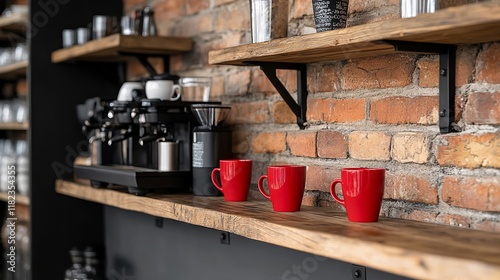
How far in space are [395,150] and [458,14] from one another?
515mm

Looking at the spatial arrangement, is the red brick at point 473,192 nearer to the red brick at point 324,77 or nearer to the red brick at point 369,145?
the red brick at point 369,145

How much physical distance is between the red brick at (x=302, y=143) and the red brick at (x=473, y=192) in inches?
18.7

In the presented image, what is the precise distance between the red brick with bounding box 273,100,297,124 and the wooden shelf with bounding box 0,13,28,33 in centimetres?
176

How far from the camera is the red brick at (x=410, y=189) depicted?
155 cm

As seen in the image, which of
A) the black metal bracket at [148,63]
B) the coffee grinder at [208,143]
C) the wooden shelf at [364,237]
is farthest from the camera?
the black metal bracket at [148,63]

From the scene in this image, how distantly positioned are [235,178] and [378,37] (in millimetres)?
738

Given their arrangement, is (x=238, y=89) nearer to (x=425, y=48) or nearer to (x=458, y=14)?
(x=425, y=48)

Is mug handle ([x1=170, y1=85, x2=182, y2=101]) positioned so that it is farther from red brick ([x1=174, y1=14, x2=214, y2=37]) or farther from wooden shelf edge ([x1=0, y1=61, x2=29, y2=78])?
wooden shelf edge ([x1=0, y1=61, x2=29, y2=78])

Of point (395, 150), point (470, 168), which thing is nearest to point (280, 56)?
point (395, 150)

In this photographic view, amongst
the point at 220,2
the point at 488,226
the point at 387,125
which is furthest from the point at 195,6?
the point at 488,226

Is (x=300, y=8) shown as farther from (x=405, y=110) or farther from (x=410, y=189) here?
(x=410, y=189)

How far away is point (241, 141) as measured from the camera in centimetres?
224

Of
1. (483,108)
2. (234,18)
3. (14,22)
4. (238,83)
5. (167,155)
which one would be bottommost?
(167,155)

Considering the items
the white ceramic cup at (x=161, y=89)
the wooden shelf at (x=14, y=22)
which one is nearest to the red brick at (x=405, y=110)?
the white ceramic cup at (x=161, y=89)
